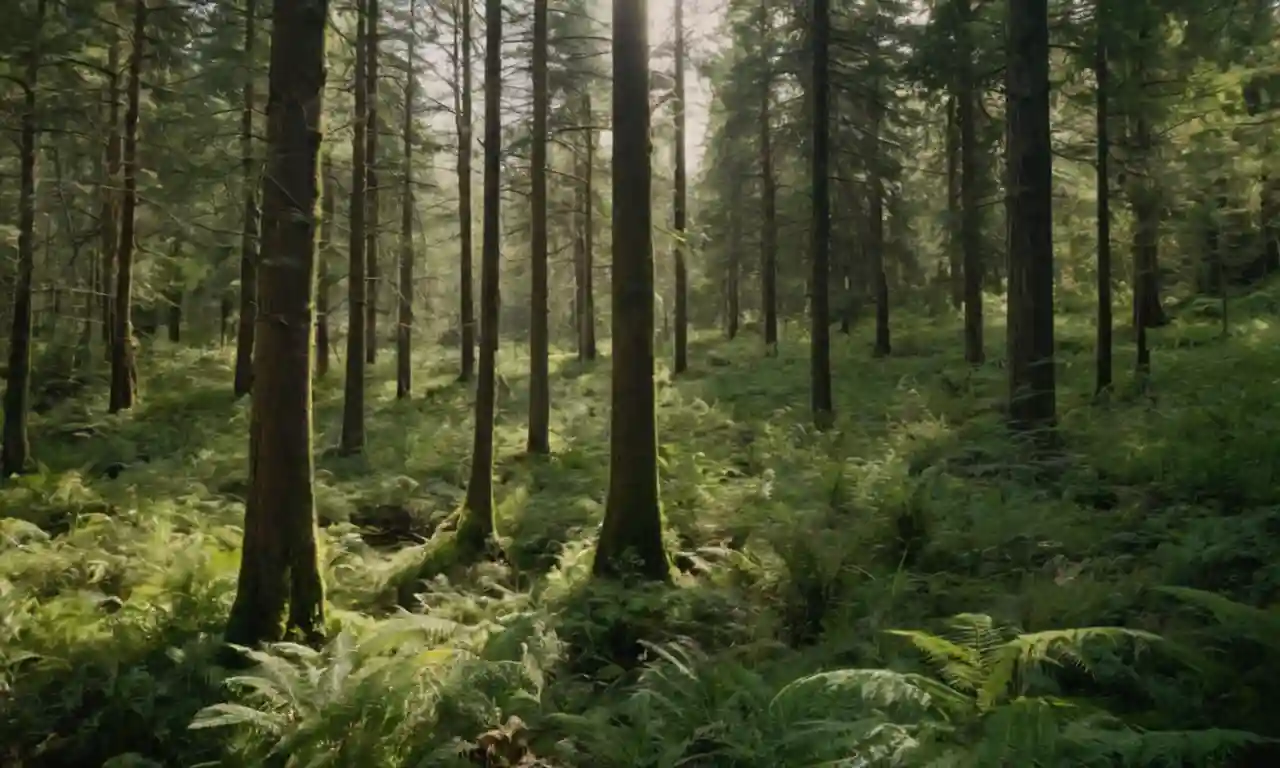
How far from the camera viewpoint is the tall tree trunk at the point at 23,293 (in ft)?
44.2

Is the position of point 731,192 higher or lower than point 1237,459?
higher

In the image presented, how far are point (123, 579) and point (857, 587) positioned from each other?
6659 millimetres

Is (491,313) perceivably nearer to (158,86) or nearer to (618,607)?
(618,607)

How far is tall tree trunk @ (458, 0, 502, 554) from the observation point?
1080cm

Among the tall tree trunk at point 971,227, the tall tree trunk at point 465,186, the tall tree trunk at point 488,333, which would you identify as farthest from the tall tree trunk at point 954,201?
the tall tree trunk at point 465,186

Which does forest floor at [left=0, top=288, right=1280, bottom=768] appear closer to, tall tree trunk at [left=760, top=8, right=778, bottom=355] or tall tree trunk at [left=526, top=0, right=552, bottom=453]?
tall tree trunk at [left=526, top=0, right=552, bottom=453]

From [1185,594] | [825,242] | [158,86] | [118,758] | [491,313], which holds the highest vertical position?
[158,86]

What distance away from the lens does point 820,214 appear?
55.0 feet

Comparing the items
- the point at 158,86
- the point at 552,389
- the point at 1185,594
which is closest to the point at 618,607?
the point at 1185,594

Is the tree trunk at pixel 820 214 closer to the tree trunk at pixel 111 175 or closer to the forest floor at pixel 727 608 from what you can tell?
the forest floor at pixel 727 608

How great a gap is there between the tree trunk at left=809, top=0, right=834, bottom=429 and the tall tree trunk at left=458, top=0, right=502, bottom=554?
266 inches

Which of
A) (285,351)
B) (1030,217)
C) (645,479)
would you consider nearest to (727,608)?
(645,479)

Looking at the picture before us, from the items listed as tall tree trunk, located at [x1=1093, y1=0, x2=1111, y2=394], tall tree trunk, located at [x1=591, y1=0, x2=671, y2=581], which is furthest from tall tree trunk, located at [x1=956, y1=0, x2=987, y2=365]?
tall tree trunk, located at [x1=591, y1=0, x2=671, y2=581]

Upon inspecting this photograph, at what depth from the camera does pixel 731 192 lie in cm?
3303
